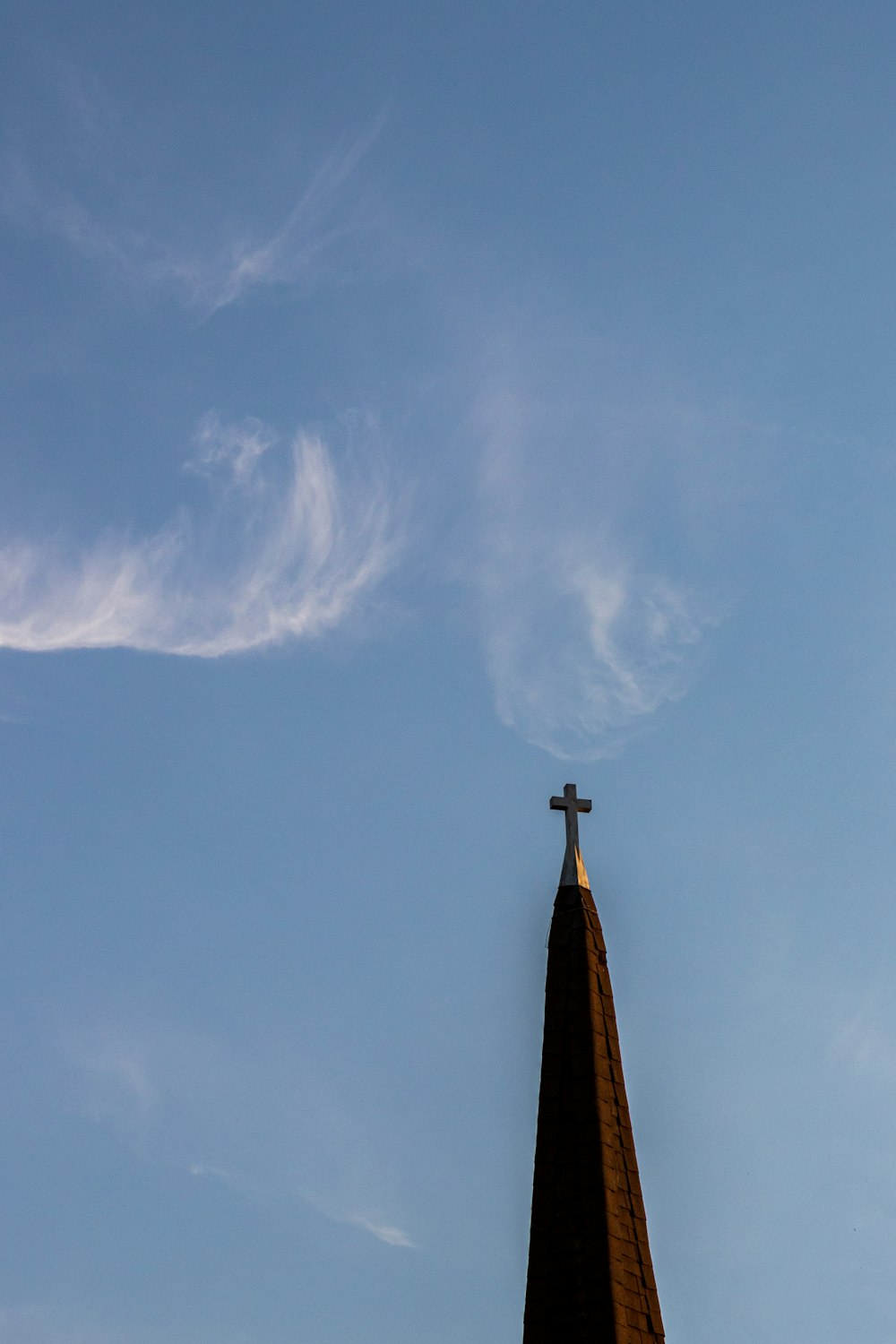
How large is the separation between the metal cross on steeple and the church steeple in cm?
33

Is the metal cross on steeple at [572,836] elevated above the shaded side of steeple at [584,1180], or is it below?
above

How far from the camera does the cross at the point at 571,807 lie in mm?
19578

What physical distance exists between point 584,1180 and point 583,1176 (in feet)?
0.13

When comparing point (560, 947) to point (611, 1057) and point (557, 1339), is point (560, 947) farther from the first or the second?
point (557, 1339)

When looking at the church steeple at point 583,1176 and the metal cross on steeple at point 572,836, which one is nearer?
the church steeple at point 583,1176

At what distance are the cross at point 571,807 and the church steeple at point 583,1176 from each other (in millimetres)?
1055

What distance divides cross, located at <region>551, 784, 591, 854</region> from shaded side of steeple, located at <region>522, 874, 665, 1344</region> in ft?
4.20

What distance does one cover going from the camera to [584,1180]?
1652 cm

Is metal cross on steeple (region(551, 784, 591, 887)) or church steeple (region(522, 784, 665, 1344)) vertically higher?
metal cross on steeple (region(551, 784, 591, 887))

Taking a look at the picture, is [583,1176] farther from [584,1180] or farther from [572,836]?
[572,836]

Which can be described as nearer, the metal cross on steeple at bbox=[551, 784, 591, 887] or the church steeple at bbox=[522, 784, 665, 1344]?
the church steeple at bbox=[522, 784, 665, 1344]

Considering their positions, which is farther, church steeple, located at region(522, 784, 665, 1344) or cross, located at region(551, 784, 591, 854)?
cross, located at region(551, 784, 591, 854)

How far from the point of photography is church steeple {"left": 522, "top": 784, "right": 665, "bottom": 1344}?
15.9 metres

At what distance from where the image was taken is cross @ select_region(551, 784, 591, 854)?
64.2ft
